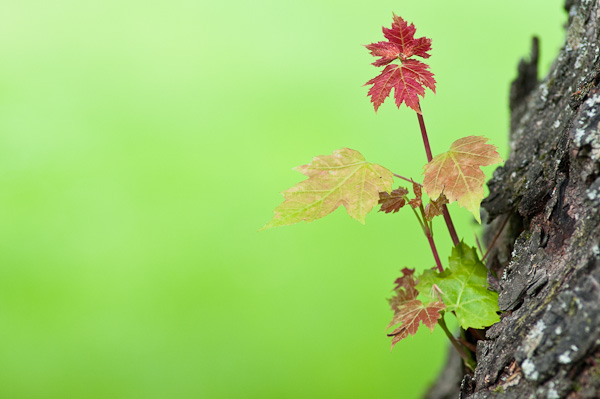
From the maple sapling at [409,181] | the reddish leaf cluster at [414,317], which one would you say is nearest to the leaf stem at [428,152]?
the maple sapling at [409,181]

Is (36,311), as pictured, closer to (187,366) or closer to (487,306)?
(187,366)

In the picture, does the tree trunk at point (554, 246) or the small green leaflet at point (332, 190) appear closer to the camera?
the tree trunk at point (554, 246)

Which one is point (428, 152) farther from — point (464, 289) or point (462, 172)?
point (464, 289)

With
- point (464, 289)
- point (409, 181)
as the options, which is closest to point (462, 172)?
point (409, 181)

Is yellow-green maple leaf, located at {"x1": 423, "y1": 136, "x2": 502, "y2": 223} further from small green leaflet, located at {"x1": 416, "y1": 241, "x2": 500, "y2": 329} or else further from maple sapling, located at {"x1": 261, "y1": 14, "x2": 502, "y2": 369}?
small green leaflet, located at {"x1": 416, "y1": 241, "x2": 500, "y2": 329}

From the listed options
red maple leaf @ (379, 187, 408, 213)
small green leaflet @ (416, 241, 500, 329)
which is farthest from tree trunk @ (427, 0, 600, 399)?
red maple leaf @ (379, 187, 408, 213)

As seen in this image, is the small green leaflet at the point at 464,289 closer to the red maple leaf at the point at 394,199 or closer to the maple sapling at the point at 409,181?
the maple sapling at the point at 409,181

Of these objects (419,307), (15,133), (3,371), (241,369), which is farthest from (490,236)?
(15,133)
